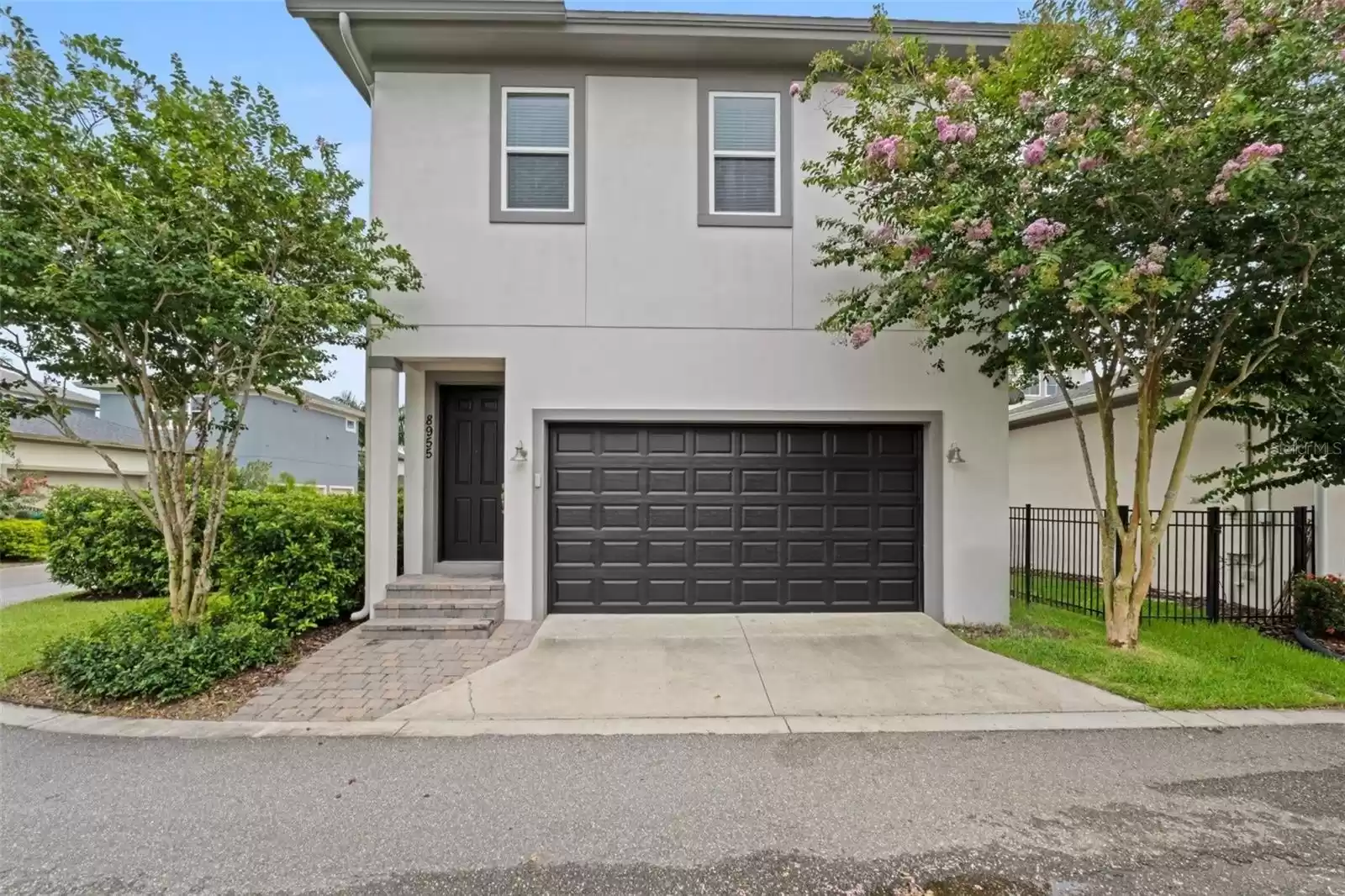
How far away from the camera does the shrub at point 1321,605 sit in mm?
5926

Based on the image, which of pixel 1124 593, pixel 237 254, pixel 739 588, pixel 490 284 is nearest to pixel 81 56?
pixel 237 254

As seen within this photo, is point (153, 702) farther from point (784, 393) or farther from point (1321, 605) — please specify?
point (1321, 605)

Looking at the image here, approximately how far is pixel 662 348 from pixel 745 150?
95.7 inches

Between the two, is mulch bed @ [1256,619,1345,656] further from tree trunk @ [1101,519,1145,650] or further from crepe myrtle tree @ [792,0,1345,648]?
crepe myrtle tree @ [792,0,1345,648]

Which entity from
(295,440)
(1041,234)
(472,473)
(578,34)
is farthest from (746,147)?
(295,440)

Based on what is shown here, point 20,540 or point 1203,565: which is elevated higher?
point 1203,565

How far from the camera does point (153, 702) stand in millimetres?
4191

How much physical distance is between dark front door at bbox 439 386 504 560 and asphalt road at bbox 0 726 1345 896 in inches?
136

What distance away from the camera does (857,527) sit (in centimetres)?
675

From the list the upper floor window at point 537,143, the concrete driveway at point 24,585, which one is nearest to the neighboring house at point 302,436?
the concrete driveway at point 24,585

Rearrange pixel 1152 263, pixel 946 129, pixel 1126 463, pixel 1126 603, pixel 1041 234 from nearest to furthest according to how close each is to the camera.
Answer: pixel 1152 263 → pixel 1041 234 → pixel 946 129 → pixel 1126 603 → pixel 1126 463

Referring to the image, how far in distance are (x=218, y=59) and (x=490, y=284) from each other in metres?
2.91

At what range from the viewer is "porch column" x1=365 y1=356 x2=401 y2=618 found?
6352 millimetres

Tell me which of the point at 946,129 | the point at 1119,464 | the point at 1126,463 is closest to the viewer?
the point at 946,129
